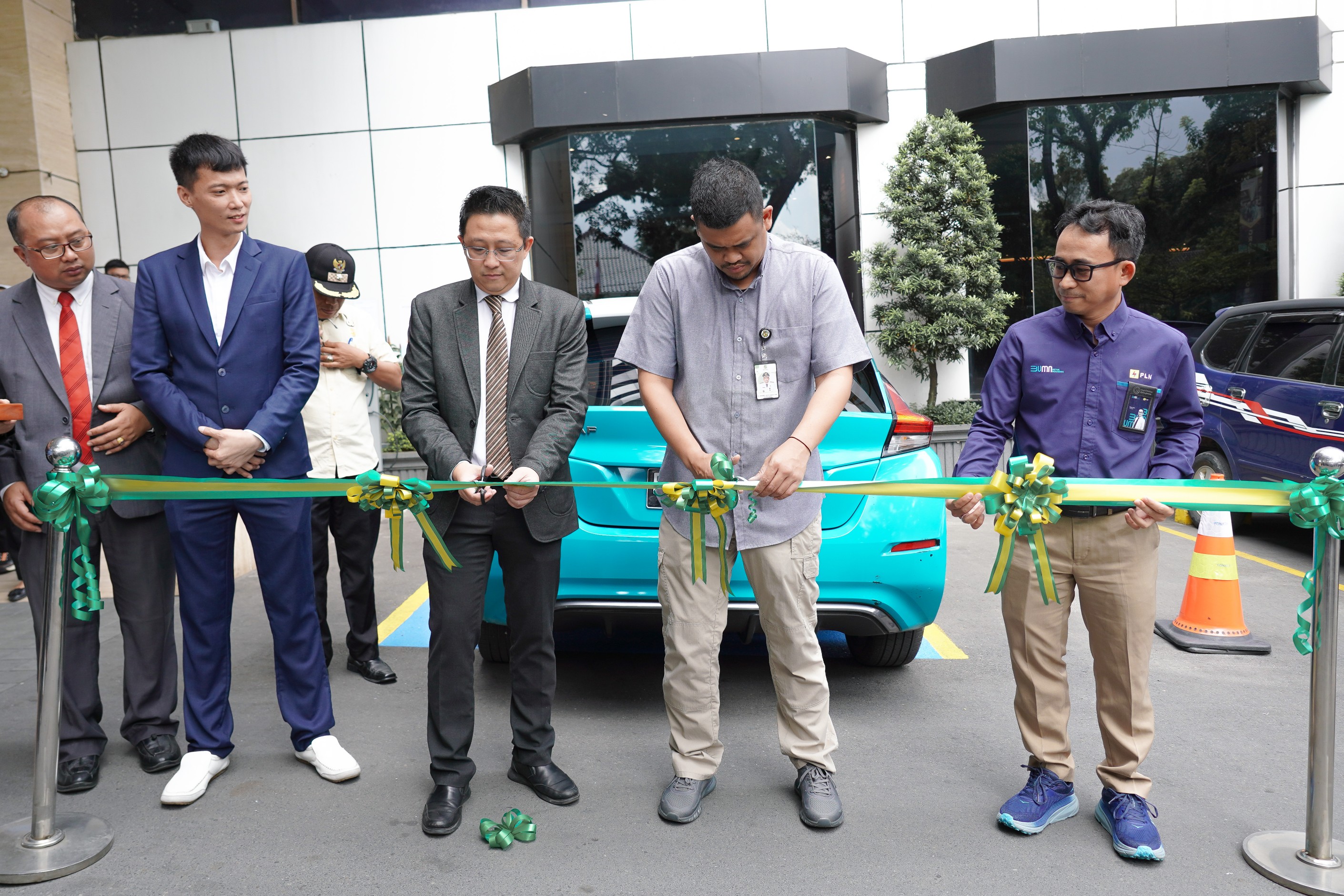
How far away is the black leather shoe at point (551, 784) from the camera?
3.13m

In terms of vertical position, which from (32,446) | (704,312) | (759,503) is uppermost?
(704,312)

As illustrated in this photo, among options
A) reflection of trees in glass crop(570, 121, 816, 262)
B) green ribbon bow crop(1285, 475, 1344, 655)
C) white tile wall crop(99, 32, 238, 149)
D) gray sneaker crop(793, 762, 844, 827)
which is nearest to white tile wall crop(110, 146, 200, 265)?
white tile wall crop(99, 32, 238, 149)

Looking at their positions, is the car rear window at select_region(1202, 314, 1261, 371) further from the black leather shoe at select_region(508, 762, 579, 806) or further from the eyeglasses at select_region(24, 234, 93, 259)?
the eyeglasses at select_region(24, 234, 93, 259)

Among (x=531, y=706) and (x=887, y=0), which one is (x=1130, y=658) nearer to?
(x=531, y=706)

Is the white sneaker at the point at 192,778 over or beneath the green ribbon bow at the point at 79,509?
beneath

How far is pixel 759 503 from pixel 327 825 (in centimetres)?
171

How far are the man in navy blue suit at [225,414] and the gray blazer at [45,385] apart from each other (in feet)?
0.59

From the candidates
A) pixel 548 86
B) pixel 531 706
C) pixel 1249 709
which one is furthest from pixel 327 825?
pixel 548 86

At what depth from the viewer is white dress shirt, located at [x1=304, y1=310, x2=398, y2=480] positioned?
4.31 meters

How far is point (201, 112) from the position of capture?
1186 centimetres

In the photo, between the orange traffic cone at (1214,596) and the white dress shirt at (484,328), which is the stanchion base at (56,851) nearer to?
the white dress shirt at (484,328)

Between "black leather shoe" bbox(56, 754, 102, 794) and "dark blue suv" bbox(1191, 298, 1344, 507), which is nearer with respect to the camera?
"black leather shoe" bbox(56, 754, 102, 794)

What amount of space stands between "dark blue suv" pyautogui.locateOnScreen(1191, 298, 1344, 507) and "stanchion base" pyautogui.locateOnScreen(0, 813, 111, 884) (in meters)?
6.41

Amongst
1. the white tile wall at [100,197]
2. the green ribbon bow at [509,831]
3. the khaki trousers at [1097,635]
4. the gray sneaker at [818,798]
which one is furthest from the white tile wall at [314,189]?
the khaki trousers at [1097,635]
